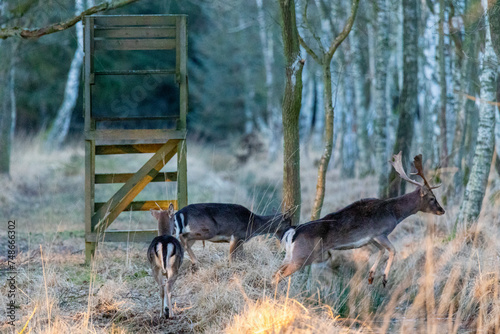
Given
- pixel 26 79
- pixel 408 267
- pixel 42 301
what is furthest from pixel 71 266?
pixel 26 79

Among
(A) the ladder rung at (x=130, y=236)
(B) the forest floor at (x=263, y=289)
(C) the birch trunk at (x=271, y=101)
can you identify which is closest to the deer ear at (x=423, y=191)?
(B) the forest floor at (x=263, y=289)

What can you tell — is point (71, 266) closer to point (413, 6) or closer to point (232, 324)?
point (232, 324)

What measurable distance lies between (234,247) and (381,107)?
6638 millimetres

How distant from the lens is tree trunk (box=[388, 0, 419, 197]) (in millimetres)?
12030

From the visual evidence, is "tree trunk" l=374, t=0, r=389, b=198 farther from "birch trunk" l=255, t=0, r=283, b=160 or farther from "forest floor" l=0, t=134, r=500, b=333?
"birch trunk" l=255, t=0, r=283, b=160

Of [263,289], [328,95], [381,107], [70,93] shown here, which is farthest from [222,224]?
[70,93]

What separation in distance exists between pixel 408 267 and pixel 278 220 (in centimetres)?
187

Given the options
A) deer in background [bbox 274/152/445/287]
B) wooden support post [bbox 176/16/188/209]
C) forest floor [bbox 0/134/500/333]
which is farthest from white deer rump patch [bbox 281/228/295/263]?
wooden support post [bbox 176/16/188/209]

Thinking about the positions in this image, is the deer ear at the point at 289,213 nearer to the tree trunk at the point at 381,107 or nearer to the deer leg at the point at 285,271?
the deer leg at the point at 285,271

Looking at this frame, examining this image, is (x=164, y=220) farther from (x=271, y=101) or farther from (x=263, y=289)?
(x=271, y=101)

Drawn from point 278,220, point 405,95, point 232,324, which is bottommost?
point 232,324

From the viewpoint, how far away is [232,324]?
21.9 feet

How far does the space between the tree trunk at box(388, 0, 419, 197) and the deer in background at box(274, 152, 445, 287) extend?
13.3 feet

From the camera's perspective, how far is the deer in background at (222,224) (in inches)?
326
